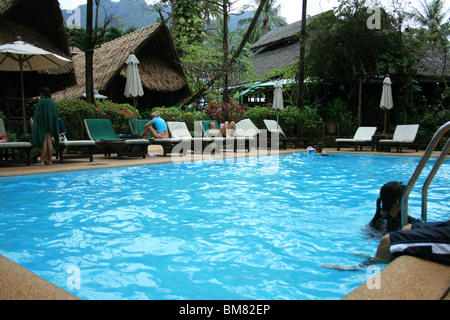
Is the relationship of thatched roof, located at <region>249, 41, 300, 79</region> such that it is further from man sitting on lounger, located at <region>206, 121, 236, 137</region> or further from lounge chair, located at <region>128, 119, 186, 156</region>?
lounge chair, located at <region>128, 119, 186, 156</region>

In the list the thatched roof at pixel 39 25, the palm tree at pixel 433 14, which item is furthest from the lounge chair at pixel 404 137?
the palm tree at pixel 433 14

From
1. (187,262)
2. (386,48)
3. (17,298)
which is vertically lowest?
(187,262)

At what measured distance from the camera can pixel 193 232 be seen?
3943mm

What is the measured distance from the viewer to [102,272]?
2859 millimetres

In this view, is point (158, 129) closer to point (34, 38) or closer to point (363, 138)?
point (363, 138)

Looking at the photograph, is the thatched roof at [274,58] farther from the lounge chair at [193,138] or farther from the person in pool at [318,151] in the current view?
the lounge chair at [193,138]

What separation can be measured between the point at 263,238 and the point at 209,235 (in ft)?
1.84

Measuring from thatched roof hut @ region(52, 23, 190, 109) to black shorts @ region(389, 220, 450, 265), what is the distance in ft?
57.1

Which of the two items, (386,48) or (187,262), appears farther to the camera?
(386,48)

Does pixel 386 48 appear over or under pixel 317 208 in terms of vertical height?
over

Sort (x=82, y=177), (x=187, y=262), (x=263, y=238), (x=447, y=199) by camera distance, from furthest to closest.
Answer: (x=82, y=177), (x=447, y=199), (x=263, y=238), (x=187, y=262)
